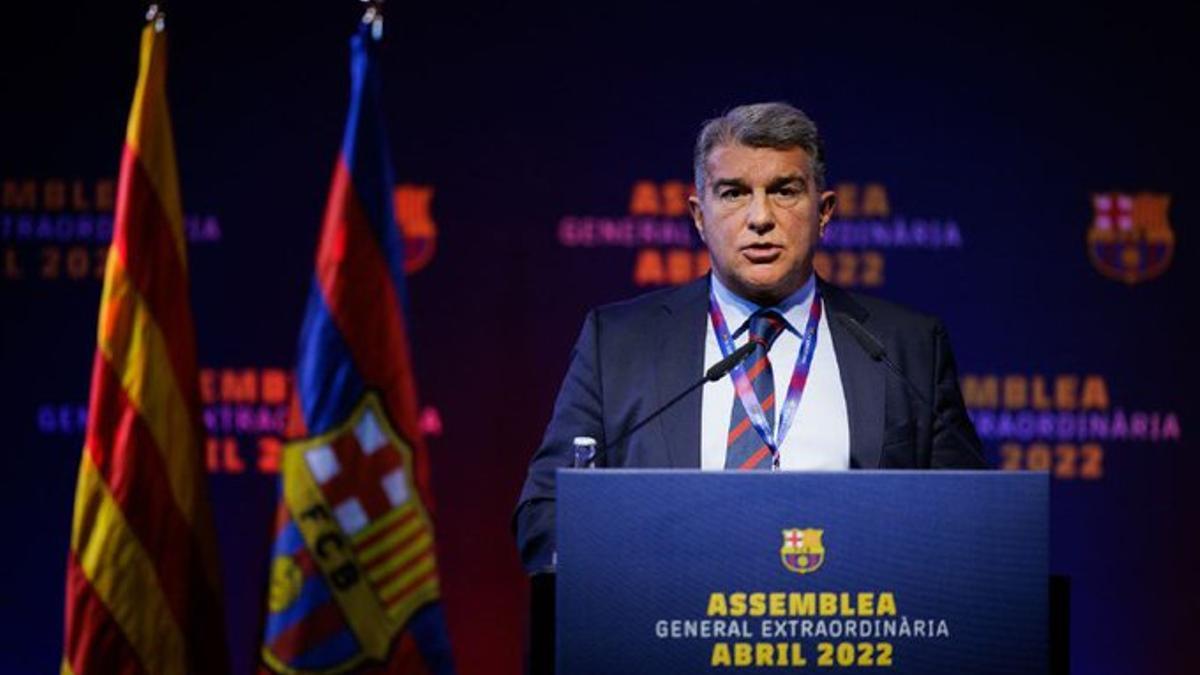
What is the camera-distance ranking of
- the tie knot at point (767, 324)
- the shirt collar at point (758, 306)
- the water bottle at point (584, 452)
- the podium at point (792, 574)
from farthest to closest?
the shirt collar at point (758, 306) < the tie knot at point (767, 324) < the water bottle at point (584, 452) < the podium at point (792, 574)

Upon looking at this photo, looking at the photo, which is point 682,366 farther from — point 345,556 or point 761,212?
point 345,556

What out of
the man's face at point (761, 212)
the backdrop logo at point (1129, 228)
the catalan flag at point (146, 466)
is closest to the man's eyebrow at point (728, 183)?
the man's face at point (761, 212)

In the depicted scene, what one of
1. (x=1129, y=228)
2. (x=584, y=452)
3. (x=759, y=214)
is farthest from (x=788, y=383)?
(x=1129, y=228)

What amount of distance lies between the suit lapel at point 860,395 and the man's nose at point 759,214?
0.63 feet

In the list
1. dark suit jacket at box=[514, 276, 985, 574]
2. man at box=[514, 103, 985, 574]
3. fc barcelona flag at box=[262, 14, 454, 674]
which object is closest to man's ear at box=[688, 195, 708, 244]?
man at box=[514, 103, 985, 574]

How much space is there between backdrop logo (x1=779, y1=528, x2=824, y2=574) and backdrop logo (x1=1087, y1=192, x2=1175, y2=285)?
2781 millimetres

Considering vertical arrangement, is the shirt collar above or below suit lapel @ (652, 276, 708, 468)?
above

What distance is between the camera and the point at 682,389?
2.54 metres

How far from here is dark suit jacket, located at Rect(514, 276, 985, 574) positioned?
97.7 inches

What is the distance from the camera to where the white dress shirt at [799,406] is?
2457 mm

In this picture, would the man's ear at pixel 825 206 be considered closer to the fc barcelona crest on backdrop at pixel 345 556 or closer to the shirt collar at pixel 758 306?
the shirt collar at pixel 758 306

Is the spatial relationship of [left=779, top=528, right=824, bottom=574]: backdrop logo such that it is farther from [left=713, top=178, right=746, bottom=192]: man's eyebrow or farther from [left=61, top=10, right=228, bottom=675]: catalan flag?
[left=61, top=10, right=228, bottom=675]: catalan flag

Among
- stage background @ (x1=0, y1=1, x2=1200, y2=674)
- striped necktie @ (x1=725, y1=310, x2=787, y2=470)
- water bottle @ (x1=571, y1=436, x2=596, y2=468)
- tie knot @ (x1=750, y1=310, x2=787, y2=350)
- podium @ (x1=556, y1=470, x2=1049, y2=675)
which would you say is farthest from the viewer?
stage background @ (x1=0, y1=1, x2=1200, y2=674)

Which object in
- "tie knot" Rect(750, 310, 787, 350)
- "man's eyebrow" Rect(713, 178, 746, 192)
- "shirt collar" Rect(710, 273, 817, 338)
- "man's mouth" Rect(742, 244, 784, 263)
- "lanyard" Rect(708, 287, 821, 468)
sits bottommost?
"lanyard" Rect(708, 287, 821, 468)
